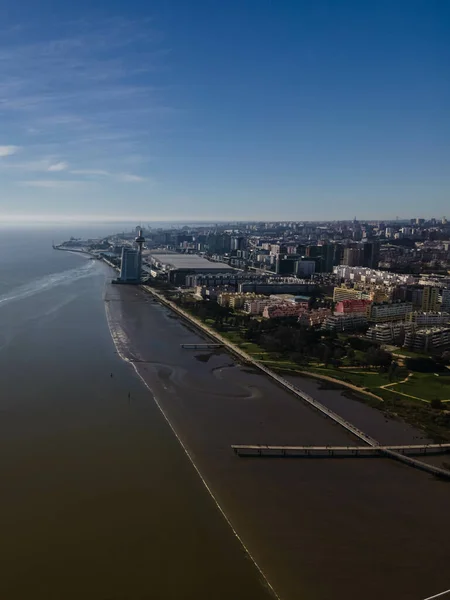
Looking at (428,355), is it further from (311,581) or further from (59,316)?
(59,316)

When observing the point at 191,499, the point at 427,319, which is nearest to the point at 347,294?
the point at 427,319

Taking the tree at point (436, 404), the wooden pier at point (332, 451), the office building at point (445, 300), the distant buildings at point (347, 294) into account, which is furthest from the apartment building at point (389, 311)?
the wooden pier at point (332, 451)

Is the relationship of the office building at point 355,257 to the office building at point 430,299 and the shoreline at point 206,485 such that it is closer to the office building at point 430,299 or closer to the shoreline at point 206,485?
the office building at point 430,299

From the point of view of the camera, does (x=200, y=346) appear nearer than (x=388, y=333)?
Yes

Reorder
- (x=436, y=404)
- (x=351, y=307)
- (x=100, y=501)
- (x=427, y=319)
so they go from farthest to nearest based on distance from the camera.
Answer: (x=351, y=307)
(x=427, y=319)
(x=436, y=404)
(x=100, y=501)

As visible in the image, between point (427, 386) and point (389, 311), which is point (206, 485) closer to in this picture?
point (427, 386)

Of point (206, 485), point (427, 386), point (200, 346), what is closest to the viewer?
point (206, 485)

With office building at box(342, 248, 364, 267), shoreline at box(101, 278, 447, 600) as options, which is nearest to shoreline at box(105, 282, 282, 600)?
shoreline at box(101, 278, 447, 600)

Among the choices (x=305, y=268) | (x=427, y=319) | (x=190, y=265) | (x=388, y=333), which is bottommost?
(x=388, y=333)
